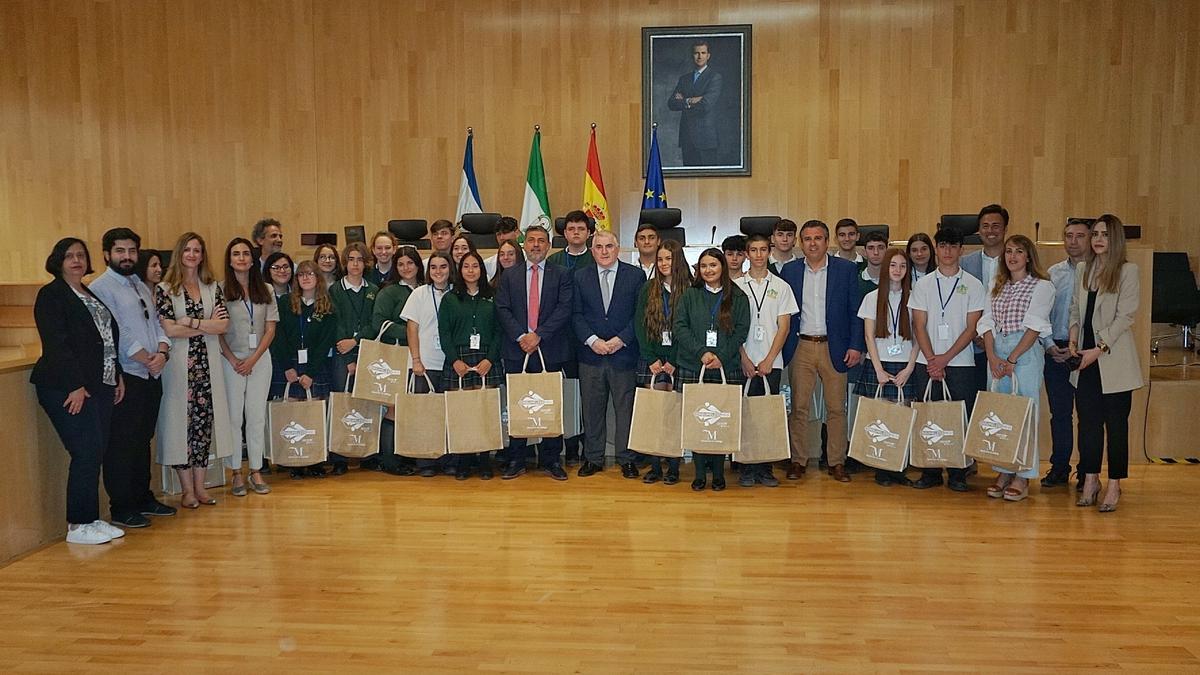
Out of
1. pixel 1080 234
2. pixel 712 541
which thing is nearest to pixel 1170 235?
pixel 1080 234

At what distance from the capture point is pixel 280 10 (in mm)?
10359

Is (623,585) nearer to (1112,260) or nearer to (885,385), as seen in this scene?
(885,385)

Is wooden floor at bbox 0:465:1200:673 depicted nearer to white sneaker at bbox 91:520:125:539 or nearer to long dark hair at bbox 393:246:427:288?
white sneaker at bbox 91:520:125:539

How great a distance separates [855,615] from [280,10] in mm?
9086

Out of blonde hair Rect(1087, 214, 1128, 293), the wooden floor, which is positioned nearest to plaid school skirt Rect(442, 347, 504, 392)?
the wooden floor

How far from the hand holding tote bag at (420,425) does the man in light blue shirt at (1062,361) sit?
361 centimetres

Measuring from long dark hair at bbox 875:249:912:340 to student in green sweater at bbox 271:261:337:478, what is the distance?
3.42 metres

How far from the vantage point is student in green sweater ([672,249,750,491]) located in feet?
19.0

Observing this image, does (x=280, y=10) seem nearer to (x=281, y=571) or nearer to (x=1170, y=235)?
(x=281, y=571)

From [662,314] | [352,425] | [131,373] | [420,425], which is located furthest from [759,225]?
[131,373]

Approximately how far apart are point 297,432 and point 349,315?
33.0 inches

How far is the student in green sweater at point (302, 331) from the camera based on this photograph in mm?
6176

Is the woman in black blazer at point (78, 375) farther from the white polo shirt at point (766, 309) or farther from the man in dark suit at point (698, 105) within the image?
the man in dark suit at point (698, 105)

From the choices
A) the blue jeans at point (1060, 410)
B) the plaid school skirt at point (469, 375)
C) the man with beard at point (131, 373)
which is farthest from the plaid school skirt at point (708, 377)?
the man with beard at point (131, 373)
